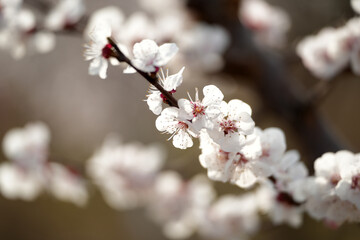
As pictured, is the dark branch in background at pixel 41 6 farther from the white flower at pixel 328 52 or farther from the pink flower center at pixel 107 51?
the white flower at pixel 328 52

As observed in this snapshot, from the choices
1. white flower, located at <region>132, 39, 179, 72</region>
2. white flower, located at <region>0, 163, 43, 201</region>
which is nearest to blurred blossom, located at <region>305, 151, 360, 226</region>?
white flower, located at <region>132, 39, 179, 72</region>

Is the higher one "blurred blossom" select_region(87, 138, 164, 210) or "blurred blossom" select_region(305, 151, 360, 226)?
"blurred blossom" select_region(87, 138, 164, 210)

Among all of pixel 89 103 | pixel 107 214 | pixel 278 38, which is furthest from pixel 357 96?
pixel 107 214

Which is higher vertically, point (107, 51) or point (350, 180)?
point (107, 51)

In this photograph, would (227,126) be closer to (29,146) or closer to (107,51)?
(107,51)

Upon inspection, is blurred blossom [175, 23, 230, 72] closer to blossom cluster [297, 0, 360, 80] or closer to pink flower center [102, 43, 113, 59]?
blossom cluster [297, 0, 360, 80]

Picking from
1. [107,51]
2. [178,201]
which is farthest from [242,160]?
[178,201]
